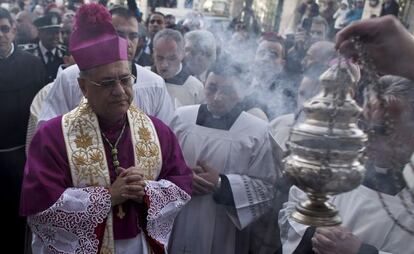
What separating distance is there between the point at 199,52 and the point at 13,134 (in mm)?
1816

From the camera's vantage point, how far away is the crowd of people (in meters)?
1.69

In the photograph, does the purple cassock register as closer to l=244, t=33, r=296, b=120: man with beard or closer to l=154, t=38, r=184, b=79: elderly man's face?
l=244, t=33, r=296, b=120: man with beard

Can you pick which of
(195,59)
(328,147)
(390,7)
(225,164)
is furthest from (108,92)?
(390,7)

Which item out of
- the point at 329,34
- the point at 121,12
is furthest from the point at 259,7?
the point at 121,12

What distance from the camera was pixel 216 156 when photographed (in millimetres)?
2877

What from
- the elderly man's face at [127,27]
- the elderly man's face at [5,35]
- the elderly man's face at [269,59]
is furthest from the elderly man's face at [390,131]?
the elderly man's face at [5,35]

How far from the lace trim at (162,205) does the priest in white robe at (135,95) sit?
2.81ft

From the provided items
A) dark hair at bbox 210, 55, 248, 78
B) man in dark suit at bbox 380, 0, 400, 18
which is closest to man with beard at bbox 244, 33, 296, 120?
dark hair at bbox 210, 55, 248, 78

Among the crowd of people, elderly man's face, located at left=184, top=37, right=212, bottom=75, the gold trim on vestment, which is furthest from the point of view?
elderly man's face, located at left=184, top=37, right=212, bottom=75

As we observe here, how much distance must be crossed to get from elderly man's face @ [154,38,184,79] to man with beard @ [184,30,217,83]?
12 centimetres

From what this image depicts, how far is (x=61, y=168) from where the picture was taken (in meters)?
2.19

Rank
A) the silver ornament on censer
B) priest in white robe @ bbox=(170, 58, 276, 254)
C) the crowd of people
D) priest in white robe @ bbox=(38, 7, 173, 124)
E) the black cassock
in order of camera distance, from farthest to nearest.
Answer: the black cassock → priest in white robe @ bbox=(38, 7, 173, 124) → priest in white robe @ bbox=(170, 58, 276, 254) → the crowd of people → the silver ornament on censer

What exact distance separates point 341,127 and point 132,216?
1.48 m

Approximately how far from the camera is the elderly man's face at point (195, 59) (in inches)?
170
